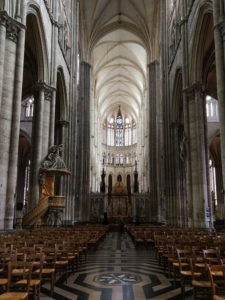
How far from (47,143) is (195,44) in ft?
39.4

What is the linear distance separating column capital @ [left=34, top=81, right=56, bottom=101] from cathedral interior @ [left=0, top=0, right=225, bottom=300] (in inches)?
2.7

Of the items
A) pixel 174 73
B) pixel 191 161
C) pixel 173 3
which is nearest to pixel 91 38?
pixel 173 3

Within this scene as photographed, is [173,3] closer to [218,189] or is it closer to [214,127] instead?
[214,127]

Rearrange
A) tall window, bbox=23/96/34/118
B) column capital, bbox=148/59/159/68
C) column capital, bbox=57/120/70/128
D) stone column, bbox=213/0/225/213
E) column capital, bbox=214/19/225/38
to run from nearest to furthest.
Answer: stone column, bbox=213/0/225/213, column capital, bbox=214/19/225/38, column capital, bbox=57/120/70/128, tall window, bbox=23/96/34/118, column capital, bbox=148/59/159/68

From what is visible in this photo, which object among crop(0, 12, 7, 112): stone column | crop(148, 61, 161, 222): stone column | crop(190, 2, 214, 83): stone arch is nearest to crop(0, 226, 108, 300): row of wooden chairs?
crop(0, 12, 7, 112): stone column

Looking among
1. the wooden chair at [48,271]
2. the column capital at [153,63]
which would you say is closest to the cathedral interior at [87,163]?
the wooden chair at [48,271]

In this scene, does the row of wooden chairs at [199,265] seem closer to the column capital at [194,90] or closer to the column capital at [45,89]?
the column capital at [194,90]

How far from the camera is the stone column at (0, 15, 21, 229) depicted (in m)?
13.8

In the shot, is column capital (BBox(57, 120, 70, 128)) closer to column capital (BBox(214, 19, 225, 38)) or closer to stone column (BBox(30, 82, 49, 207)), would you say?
stone column (BBox(30, 82, 49, 207))

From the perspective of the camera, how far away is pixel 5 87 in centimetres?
1450

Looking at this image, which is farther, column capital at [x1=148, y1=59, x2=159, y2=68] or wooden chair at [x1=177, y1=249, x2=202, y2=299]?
column capital at [x1=148, y1=59, x2=159, y2=68]

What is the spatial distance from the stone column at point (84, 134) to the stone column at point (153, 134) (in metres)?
8.37

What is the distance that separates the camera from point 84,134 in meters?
42.8

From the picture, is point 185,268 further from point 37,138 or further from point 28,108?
point 28,108
